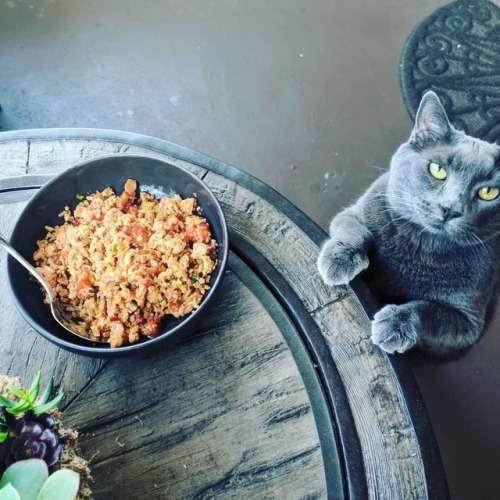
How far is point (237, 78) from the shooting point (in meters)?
2.17

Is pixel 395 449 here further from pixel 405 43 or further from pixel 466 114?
pixel 405 43

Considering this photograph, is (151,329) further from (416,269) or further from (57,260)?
(416,269)

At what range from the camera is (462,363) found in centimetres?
158

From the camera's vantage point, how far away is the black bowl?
2.51 feet

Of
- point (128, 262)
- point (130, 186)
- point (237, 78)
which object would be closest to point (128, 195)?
point (130, 186)

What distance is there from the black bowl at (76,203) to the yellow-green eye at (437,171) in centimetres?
51

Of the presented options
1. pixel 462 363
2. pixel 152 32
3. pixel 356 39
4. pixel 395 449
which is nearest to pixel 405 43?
pixel 356 39

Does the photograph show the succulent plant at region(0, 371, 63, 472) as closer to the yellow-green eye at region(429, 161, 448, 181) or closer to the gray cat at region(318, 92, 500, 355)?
the gray cat at region(318, 92, 500, 355)

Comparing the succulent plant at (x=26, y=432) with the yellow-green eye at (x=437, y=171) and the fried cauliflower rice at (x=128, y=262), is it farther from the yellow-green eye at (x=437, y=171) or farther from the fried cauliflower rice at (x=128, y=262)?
the yellow-green eye at (x=437, y=171)

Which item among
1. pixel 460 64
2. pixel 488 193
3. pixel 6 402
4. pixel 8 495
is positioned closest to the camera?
pixel 8 495

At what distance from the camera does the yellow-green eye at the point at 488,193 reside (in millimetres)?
1018

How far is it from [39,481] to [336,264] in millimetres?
597

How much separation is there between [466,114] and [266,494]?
1723 mm

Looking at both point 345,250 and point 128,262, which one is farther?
point 345,250
